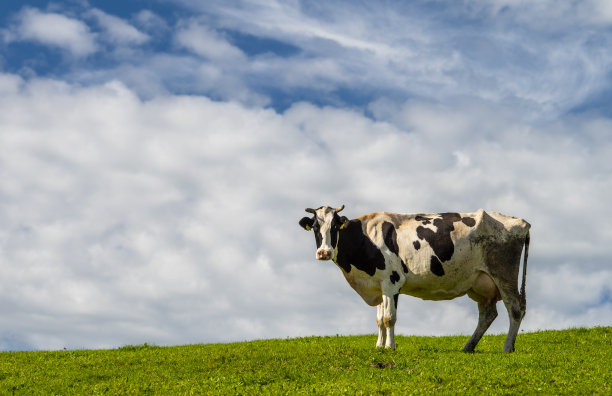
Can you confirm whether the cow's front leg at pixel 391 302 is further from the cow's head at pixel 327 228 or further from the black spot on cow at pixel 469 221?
the black spot on cow at pixel 469 221

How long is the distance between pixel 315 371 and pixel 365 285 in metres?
4.95

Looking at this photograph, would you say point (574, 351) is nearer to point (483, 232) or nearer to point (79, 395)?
point (483, 232)

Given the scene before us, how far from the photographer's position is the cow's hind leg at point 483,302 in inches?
858

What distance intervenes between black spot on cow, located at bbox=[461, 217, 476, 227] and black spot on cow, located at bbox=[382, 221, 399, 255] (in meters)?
2.32

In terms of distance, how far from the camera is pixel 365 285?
2219 cm

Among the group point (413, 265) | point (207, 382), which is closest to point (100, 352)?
point (207, 382)

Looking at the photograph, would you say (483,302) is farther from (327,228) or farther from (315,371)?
(315,371)

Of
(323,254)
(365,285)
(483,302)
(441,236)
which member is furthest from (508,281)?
(323,254)

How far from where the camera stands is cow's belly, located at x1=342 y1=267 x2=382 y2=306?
21969 millimetres

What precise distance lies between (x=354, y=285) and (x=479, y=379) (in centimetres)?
704

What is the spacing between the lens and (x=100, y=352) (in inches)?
1024

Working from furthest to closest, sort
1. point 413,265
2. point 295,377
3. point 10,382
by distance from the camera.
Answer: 1. point 413,265
2. point 10,382
3. point 295,377

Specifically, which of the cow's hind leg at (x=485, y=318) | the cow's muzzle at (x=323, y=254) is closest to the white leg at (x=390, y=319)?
the cow's muzzle at (x=323, y=254)

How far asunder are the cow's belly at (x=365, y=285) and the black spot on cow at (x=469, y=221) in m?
3.49
